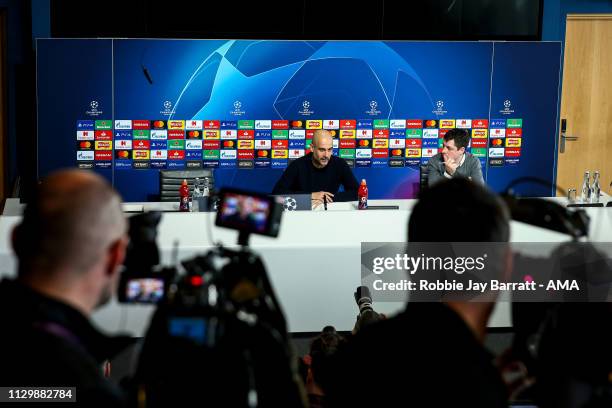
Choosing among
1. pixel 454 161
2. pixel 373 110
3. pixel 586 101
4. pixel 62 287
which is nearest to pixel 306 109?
pixel 373 110

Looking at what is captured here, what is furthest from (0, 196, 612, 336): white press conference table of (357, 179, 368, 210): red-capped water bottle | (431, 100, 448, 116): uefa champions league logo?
(431, 100, 448, 116): uefa champions league logo

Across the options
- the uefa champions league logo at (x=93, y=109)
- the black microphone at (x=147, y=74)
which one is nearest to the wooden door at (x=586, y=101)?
the black microphone at (x=147, y=74)

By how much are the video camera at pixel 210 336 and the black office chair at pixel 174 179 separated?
416 cm

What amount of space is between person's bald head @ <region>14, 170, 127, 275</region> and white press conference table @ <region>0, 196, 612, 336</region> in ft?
7.97

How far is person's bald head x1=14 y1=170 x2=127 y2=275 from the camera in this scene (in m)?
1.27

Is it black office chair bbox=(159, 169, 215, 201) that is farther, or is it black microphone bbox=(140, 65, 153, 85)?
black microphone bbox=(140, 65, 153, 85)

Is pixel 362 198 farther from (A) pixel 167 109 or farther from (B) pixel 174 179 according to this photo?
(A) pixel 167 109

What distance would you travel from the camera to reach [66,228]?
4.14 feet

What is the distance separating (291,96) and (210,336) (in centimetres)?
536

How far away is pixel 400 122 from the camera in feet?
21.9

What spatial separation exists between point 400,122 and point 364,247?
285 centimetres

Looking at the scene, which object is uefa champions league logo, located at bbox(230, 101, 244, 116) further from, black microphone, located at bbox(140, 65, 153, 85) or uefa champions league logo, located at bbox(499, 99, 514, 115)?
uefa champions league logo, located at bbox(499, 99, 514, 115)

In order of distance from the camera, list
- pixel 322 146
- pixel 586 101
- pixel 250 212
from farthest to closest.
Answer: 1. pixel 586 101
2. pixel 322 146
3. pixel 250 212

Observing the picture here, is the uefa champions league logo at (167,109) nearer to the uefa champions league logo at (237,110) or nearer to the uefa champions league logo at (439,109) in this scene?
the uefa champions league logo at (237,110)
